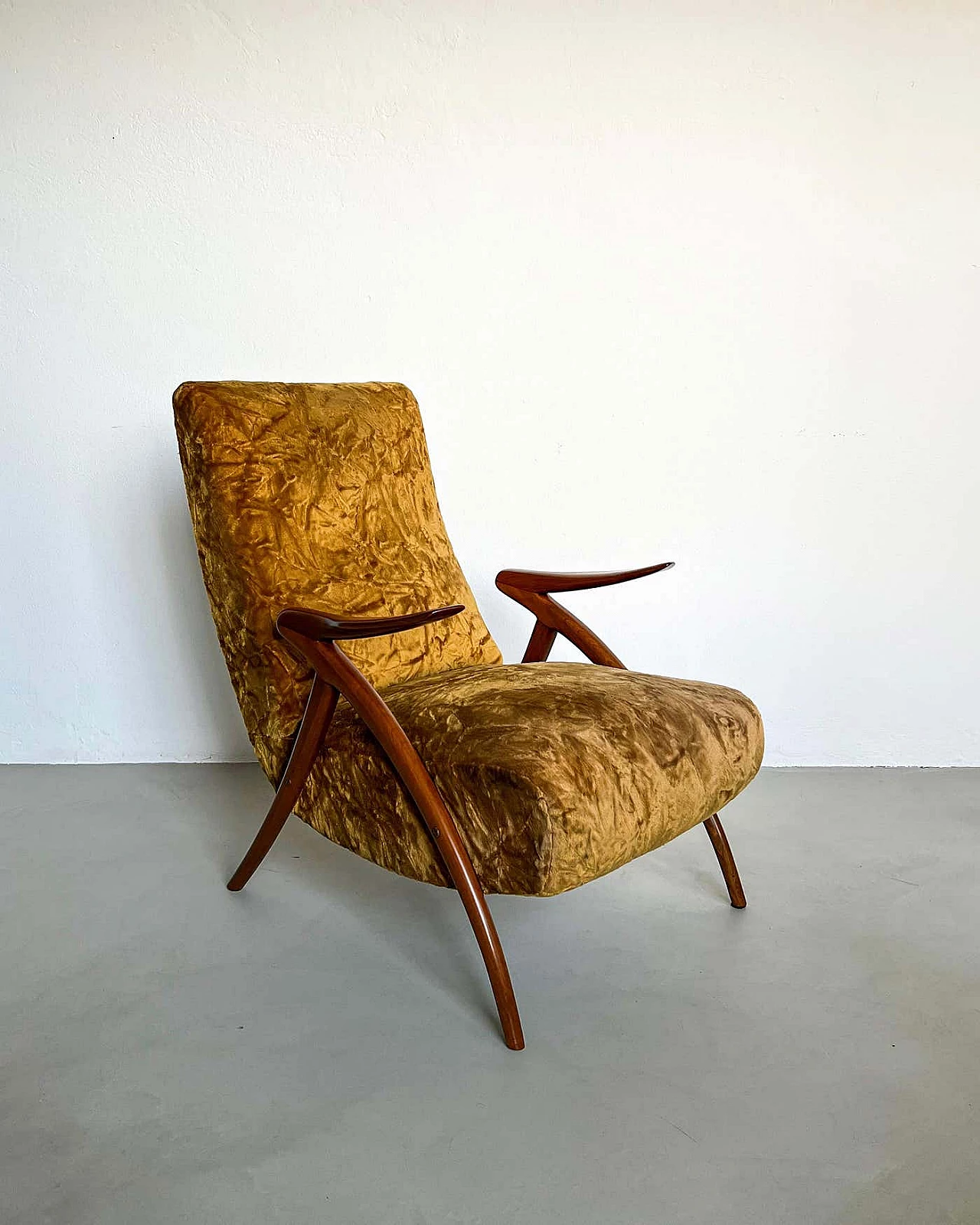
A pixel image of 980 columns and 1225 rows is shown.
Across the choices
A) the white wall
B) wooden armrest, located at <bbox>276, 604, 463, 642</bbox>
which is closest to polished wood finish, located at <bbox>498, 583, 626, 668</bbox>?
wooden armrest, located at <bbox>276, 604, 463, 642</bbox>

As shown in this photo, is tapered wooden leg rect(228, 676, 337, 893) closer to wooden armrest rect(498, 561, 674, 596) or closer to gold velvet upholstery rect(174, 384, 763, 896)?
gold velvet upholstery rect(174, 384, 763, 896)

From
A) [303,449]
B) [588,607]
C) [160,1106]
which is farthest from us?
[588,607]

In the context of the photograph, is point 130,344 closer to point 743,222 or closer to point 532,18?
point 532,18

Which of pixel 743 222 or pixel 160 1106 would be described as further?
pixel 743 222

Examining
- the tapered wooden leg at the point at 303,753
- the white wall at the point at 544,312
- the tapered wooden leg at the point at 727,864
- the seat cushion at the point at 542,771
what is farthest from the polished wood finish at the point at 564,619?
the white wall at the point at 544,312

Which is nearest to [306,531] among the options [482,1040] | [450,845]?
[450,845]

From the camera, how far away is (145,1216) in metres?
1.35

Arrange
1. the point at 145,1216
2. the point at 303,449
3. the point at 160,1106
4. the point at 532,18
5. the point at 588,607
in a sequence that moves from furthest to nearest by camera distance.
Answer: the point at 588,607 → the point at 532,18 → the point at 303,449 → the point at 160,1106 → the point at 145,1216

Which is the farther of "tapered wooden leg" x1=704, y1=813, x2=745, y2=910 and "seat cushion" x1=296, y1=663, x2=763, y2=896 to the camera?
"tapered wooden leg" x1=704, y1=813, x2=745, y2=910

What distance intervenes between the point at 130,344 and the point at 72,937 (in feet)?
5.83

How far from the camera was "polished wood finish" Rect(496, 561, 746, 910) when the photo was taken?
2262 millimetres

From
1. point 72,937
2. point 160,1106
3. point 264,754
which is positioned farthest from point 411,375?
point 160,1106

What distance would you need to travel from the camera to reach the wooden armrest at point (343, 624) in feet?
5.37

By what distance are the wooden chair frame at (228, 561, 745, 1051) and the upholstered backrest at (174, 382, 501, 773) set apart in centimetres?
14
